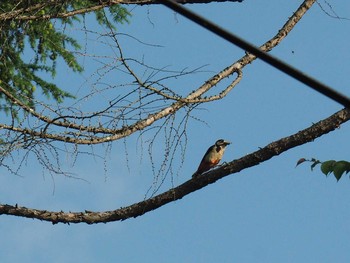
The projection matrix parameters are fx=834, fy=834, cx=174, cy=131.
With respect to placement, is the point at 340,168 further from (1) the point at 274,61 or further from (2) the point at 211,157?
(2) the point at 211,157

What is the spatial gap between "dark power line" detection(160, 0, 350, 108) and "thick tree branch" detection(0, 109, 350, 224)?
11.4 feet

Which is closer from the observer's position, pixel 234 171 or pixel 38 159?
pixel 38 159

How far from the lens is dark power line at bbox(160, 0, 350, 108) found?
1797mm

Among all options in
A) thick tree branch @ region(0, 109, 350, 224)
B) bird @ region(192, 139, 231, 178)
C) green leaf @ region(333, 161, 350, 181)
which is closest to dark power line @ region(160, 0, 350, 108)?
green leaf @ region(333, 161, 350, 181)

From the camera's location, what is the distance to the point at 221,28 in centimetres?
189

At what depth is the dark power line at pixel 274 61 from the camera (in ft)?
5.90

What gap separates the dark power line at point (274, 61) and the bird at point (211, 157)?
3.90 meters

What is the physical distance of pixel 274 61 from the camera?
6.04 feet

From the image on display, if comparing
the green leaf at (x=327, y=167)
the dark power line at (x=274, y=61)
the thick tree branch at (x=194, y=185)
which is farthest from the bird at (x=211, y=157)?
the dark power line at (x=274, y=61)

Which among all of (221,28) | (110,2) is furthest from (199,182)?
(221,28)

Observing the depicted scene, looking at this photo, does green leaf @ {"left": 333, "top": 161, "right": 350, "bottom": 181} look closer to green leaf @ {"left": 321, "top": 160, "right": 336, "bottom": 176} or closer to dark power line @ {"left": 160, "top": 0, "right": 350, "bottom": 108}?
green leaf @ {"left": 321, "top": 160, "right": 336, "bottom": 176}

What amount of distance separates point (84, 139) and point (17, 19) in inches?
54.9

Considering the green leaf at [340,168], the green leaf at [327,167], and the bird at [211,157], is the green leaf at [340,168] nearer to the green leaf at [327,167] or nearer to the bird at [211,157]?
the green leaf at [327,167]

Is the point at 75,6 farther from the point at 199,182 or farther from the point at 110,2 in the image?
the point at 199,182
